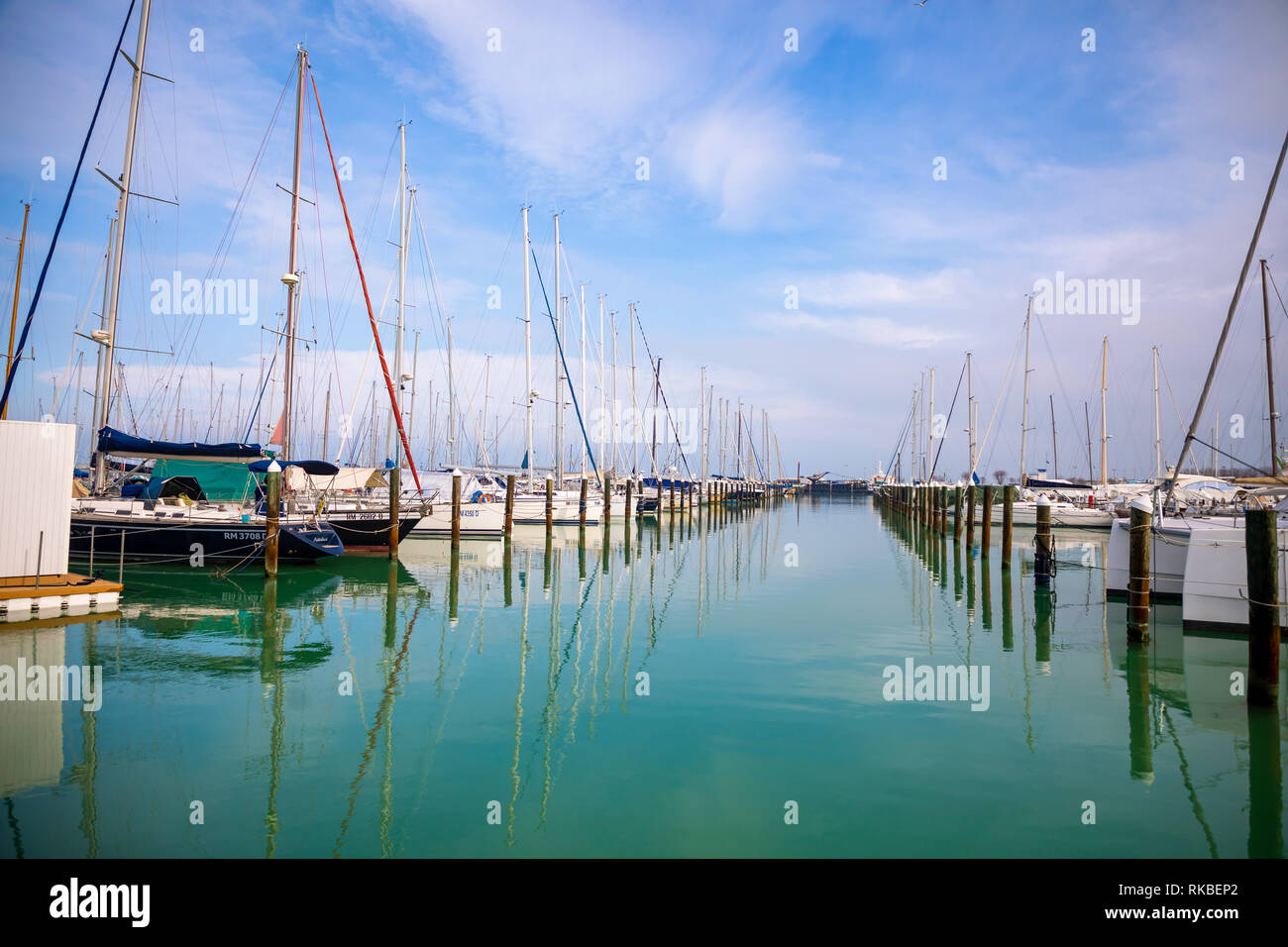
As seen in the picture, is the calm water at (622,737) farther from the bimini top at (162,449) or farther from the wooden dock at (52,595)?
the bimini top at (162,449)

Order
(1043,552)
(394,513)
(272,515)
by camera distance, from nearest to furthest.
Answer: (272,515) → (1043,552) → (394,513)

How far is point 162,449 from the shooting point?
79.2ft

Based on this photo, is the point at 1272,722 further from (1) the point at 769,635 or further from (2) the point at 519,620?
(2) the point at 519,620

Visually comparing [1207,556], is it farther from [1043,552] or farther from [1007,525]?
[1007,525]

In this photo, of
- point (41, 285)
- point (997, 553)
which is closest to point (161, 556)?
point (41, 285)

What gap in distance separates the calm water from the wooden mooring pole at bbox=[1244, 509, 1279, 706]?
422mm

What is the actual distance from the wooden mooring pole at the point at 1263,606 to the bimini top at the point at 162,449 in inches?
1025

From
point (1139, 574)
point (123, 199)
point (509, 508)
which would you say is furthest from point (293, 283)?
point (1139, 574)

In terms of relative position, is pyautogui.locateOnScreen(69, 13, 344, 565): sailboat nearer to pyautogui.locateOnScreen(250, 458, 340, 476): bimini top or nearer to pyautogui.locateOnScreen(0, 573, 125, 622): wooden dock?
pyautogui.locateOnScreen(250, 458, 340, 476): bimini top

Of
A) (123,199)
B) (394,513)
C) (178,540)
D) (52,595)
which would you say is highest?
(123,199)

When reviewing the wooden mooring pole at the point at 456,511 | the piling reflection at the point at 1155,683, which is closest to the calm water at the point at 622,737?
the piling reflection at the point at 1155,683

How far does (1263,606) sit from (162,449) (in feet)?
90.9

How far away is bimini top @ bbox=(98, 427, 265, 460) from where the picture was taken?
23.1 m

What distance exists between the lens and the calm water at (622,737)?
6.37 meters
